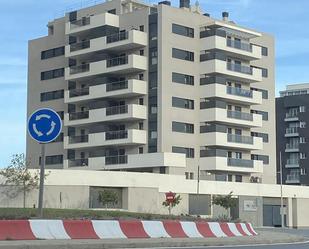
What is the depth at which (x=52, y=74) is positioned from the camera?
289 feet

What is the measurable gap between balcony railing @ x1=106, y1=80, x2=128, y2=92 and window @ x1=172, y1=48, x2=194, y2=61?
6397 millimetres

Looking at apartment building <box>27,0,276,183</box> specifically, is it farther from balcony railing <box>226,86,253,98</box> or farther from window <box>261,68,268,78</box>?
window <box>261,68,268,78</box>

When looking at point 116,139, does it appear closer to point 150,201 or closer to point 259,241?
point 150,201

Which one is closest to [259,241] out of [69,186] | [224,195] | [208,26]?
[69,186]

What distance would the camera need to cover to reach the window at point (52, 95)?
285 feet

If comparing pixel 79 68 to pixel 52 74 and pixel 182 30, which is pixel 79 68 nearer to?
pixel 52 74

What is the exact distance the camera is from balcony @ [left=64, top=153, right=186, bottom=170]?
73.6 metres

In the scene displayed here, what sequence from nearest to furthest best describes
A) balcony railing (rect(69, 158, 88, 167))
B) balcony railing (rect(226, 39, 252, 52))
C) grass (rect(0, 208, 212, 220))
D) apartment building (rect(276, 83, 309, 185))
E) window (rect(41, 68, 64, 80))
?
1. grass (rect(0, 208, 212, 220))
2. balcony railing (rect(69, 158, 88, 167))
3. balcony railing (rect(226, 39, 252, 52))
4. window (rect(41, 68, 64, 80))
5. apartment building (rect(276, 83, 309, 185))

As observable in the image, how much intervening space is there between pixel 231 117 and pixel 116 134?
45.8ft

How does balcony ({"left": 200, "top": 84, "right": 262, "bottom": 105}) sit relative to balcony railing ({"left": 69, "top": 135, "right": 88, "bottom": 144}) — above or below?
above

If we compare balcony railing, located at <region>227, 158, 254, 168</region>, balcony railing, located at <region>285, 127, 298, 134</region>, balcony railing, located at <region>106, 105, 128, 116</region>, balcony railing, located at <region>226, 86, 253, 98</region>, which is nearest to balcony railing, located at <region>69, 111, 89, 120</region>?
balcony railing, located at <region>106, 105, 128, 116</region>

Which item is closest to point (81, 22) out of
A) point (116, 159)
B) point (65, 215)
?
point (116, 159)

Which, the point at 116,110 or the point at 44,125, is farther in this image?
the point at 116,110

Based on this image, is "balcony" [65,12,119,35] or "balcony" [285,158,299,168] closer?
"balcony" [65,12,119,35]
